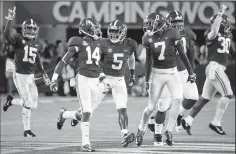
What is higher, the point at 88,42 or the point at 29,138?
the point at 88,42

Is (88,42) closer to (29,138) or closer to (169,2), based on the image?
(29,138)

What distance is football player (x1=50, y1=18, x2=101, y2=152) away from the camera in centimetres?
1105

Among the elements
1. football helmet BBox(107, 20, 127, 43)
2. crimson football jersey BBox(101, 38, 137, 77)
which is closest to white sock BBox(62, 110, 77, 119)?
crimson football jersey BBox(101, 38, 137, 77)

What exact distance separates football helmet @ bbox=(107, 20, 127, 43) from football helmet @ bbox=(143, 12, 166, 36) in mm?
342

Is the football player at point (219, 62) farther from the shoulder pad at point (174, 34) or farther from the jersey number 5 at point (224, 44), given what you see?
the shoulder pad at point (174, 34)

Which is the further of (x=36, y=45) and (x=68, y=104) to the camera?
(x=68, y=104)

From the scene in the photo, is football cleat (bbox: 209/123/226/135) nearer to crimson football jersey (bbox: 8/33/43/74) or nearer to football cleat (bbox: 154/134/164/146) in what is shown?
football cleat (bbox: 154/134/164/146)

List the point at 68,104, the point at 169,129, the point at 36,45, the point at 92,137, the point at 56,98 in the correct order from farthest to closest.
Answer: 1. the point at 56,98
2. the point at 68,104
3. the point at 92,137
4. the point at 36,45
5. the point at 169,129

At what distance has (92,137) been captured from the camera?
1354cm

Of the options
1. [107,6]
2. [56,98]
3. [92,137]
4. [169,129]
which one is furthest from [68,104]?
[169,129]

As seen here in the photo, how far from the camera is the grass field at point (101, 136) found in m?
11.7

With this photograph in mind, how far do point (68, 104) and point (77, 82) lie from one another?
8.19 meters

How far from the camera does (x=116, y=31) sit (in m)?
11.5

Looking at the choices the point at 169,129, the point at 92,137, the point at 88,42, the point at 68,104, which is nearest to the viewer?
the point at 88,42
